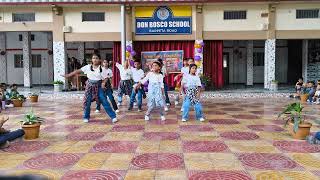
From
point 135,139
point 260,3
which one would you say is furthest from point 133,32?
point 135,139

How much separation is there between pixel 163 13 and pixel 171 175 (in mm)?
12186

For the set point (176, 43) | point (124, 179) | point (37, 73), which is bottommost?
point (124, 179)

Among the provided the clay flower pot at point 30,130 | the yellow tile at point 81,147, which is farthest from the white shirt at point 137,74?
the yellow tile at point 81,147

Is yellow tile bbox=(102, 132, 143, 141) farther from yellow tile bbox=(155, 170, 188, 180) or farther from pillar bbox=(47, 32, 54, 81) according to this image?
pillar bbox=(47, 32, 54, 81)

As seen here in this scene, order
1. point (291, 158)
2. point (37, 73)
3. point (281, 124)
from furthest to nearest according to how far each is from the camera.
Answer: point (37, 73), point (281, 124), point (291, 158)

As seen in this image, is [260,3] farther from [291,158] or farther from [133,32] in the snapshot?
[291,158]

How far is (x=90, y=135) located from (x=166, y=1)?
9.64 metres

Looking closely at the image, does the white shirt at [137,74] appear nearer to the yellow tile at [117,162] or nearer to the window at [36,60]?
the yellow tile at [117,162]

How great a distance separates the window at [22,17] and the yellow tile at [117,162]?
12426 millimetres

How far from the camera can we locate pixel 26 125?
6215mm

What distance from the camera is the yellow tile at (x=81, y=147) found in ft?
17.5

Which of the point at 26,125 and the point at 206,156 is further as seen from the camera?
the point at 26,125

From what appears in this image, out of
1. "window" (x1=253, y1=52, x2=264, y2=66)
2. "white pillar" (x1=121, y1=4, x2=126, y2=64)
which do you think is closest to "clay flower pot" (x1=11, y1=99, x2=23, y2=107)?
"white pillar" (x1=121, y1=4, x2=126, y2=64)

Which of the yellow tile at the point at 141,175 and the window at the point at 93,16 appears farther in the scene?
the window at the point at 93,16
